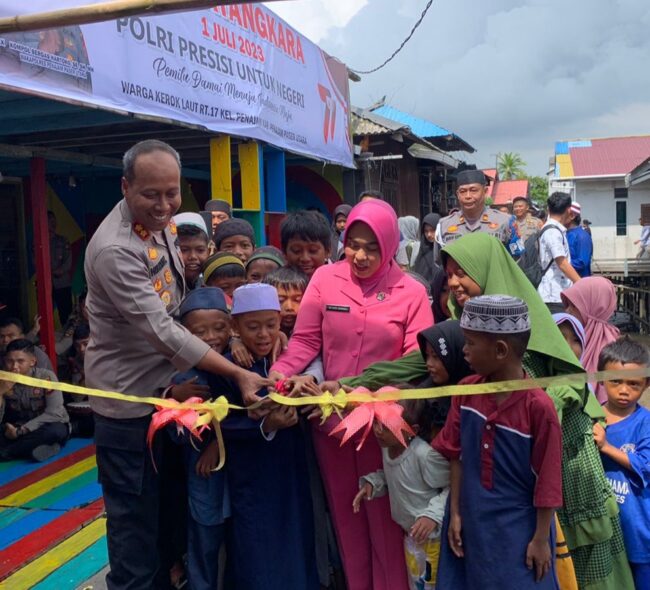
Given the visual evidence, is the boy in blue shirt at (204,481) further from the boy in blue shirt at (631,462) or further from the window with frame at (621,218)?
the window with frame at (621,218)

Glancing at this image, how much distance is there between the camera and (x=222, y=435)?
261 cm

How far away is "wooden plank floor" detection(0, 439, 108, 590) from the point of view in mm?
3535

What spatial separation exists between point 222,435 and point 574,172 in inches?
1088

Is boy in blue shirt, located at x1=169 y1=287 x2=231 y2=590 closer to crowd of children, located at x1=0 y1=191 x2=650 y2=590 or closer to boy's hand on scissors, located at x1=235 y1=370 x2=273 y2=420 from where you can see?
crowd of children, located at x1=0 y1=191 x2=650 y2=590

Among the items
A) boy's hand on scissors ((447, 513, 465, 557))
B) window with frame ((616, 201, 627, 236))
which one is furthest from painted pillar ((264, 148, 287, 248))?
window with frame ((616, 201, 627, 236))

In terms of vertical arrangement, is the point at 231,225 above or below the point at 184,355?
above

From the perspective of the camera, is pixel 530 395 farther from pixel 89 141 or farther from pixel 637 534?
pixel 89 141

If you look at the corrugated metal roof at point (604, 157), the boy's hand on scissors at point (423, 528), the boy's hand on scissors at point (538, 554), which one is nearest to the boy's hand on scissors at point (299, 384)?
the boy's hand on scissors at point (423, 528)

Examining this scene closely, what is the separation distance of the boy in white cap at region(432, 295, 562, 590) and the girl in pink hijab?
4.14 feet

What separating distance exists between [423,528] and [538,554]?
404 mm

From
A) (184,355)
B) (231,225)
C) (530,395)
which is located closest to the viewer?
(530,395)

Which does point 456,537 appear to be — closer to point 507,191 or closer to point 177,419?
point 177,419

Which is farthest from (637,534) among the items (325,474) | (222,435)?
(222,435)

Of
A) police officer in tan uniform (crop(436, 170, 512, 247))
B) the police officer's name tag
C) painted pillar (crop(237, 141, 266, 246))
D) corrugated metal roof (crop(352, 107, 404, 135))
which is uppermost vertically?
corrugated metal roof (crop(352, 107, 404, 135))
